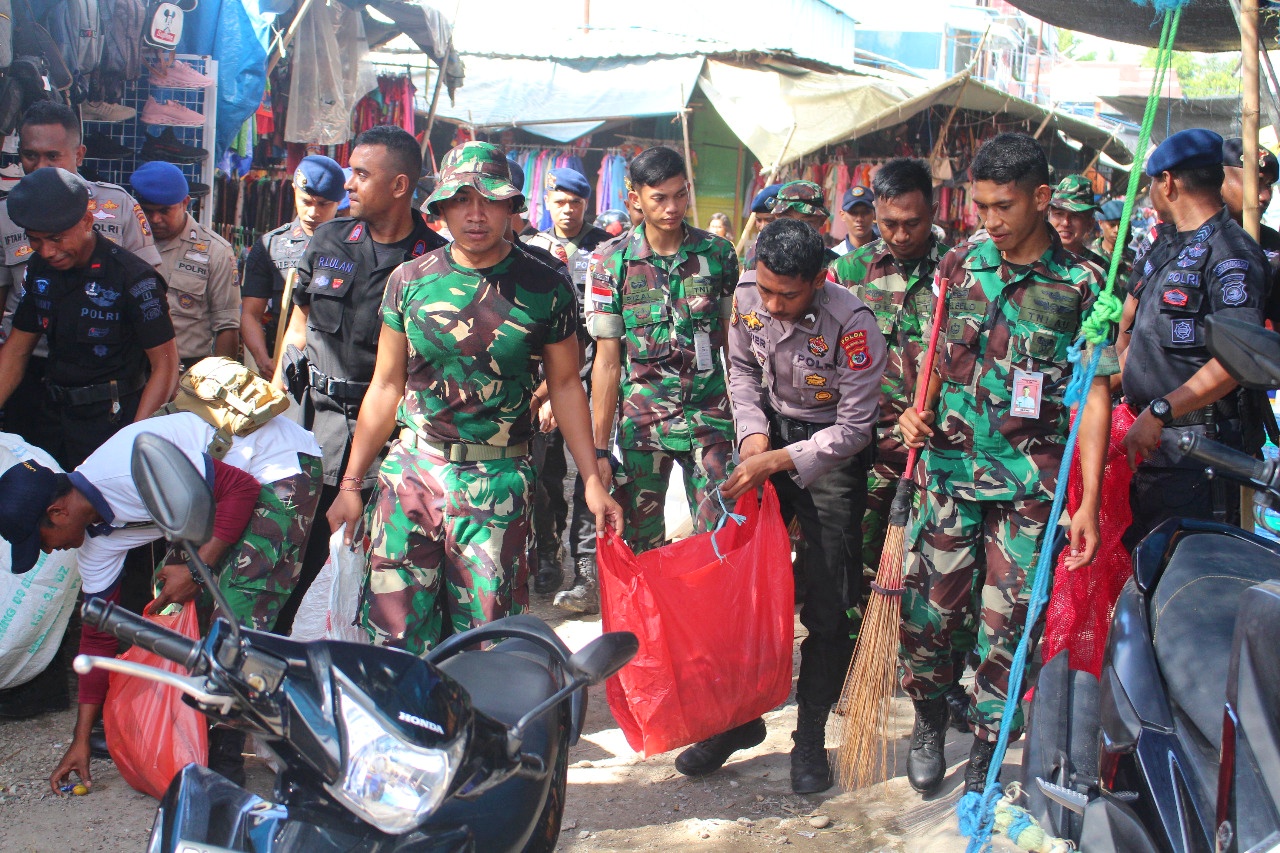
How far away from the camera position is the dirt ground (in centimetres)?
354

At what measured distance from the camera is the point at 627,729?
12.1ft

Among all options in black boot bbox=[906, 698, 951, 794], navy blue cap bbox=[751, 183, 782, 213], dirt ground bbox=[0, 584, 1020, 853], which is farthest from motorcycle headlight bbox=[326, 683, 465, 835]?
navy blue cap bbox=[751, 183, 782, 213]

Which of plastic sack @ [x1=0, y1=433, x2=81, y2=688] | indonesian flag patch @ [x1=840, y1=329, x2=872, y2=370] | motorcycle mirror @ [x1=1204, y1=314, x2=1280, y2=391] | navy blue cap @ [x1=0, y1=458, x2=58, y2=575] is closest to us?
motorcycle mirror @ [x1=1204, y1=314, x2=1280, y2=391]

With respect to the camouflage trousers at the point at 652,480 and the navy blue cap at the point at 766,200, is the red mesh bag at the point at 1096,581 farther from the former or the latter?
the navy blue cap at the point at 766,200

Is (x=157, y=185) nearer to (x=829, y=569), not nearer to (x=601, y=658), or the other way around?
(x=829, y=569)

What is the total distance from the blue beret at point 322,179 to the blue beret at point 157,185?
583mm

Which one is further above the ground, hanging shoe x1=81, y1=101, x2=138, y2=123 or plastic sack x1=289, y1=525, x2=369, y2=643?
hanging shoe x1=81, y1=101, x2=138, y2=123

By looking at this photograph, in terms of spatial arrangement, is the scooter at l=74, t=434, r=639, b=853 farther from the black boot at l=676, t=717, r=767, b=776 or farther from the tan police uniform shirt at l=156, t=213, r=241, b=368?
the tan police uniform shirt at l=156, t=213, r=241, b=368

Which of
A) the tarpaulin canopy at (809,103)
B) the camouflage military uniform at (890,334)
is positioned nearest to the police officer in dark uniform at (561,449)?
the camouflage military uniform at (890,334)

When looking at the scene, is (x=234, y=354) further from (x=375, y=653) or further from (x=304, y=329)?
(x=375, y=653)

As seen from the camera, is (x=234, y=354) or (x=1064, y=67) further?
(x=1064, y=67)

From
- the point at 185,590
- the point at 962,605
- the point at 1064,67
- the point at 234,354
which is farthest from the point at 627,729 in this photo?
the point at 1064,67

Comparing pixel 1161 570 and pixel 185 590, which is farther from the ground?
pixel 1161 570

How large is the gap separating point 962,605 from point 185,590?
244 centimetres
